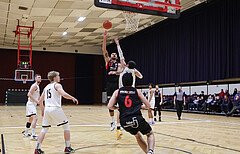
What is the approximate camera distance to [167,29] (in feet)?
61.6

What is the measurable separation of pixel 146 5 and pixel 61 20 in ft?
34.9

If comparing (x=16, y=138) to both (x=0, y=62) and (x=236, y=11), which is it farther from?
(x=0, y=62)

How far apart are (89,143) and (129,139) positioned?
1098 millimetres

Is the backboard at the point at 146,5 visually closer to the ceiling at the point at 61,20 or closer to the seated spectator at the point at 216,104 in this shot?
the ceiling at the point at 61,20

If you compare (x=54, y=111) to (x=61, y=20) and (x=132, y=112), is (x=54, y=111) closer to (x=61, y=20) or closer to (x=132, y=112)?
(x=132, y=112)

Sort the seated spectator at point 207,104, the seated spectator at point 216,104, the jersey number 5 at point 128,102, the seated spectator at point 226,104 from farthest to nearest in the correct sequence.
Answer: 1. the seated spectator at point 207,104
2. the seated spectator at point 216,104
3. the seated spectator at point 226,104
4. the jersey number 5 at point 128,102

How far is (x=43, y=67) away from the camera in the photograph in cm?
2761

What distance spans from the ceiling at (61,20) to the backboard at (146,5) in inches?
253

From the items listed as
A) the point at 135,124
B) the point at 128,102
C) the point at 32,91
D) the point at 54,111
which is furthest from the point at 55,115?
the point at 32,91

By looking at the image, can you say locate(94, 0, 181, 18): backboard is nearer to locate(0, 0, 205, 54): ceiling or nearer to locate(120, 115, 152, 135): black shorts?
locate(120, 115, 152, 135): black shorts

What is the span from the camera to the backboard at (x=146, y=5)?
755cm

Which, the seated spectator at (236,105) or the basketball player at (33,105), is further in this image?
the seated spectator at (236,105)

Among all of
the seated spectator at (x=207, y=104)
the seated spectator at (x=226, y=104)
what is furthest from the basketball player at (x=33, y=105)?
the seated spectator at (x=207, y=104)

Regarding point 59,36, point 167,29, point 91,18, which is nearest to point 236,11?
point 167,29
